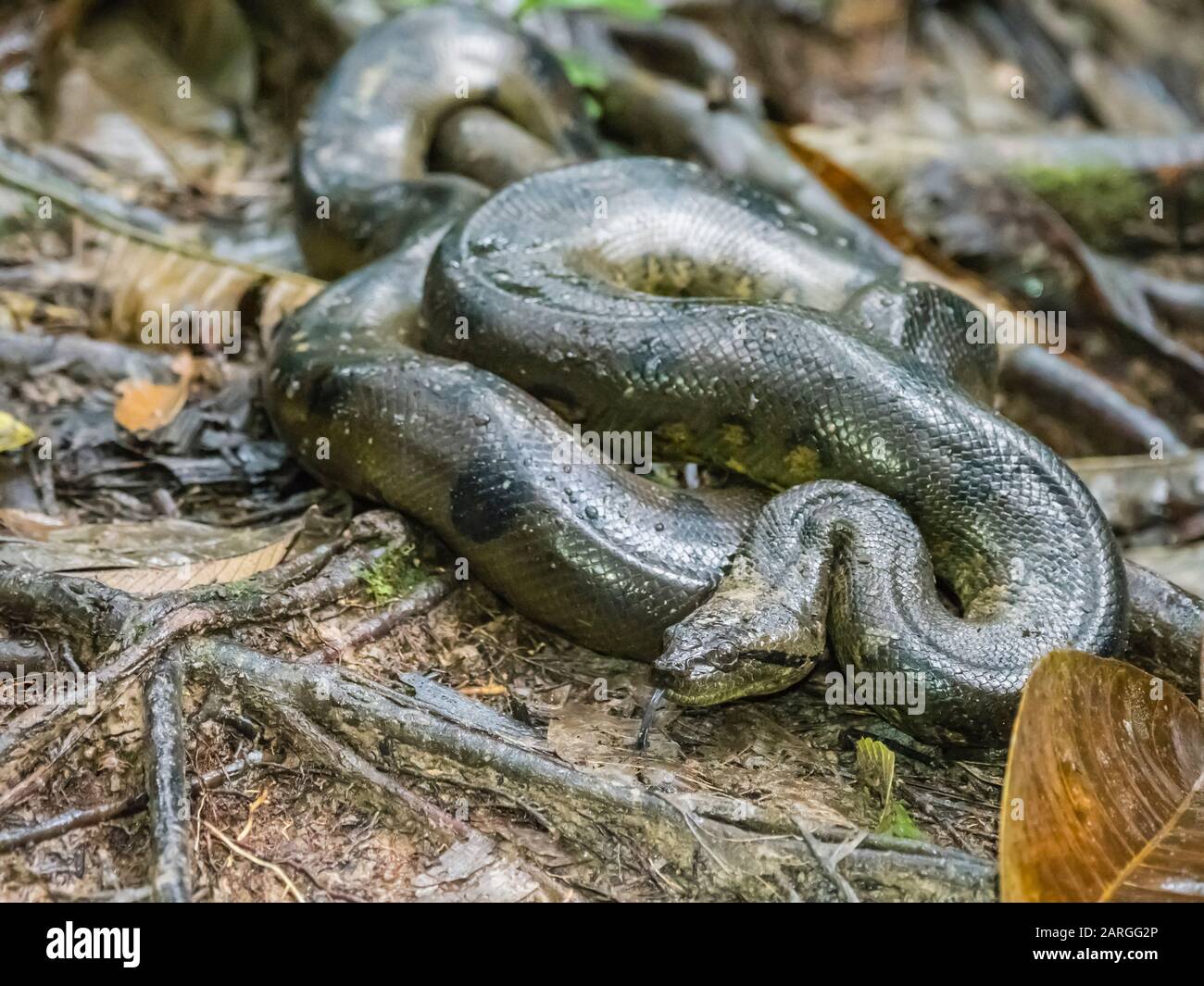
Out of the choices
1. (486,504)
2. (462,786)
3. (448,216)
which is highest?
(448,216)

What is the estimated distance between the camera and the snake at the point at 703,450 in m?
4.36

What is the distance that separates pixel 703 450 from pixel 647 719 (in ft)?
4.82

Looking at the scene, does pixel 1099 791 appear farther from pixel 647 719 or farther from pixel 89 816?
pixel 89 816

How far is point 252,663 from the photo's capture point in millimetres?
3785

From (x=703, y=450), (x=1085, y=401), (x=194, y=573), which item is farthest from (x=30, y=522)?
(x=1085, y=401)

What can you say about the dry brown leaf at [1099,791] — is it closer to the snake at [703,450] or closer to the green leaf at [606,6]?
the snake at [703,450]

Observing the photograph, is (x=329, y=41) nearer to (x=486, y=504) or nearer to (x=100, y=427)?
(x=100, y=427)

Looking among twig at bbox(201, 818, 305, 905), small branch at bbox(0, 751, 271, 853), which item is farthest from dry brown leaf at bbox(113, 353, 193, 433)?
twig at bbox(201, 818, 305, 905)

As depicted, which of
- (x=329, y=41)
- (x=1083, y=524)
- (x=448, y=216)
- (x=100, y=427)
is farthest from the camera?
(x=329, y=41)

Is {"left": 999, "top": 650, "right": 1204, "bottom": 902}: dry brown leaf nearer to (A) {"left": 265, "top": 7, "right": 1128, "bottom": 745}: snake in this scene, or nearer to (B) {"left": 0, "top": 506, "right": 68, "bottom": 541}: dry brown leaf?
(A) {"left": 265, "top": 7, "right": 1128, "bottom": 745}: snake

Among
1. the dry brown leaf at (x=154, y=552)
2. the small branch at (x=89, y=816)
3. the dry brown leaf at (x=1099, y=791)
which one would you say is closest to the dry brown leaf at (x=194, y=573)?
the dry brown leaf at (x=154, y=552)

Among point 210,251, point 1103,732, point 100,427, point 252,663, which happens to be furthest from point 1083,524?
point 210,251

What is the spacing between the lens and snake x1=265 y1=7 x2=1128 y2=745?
4359 millimetres
